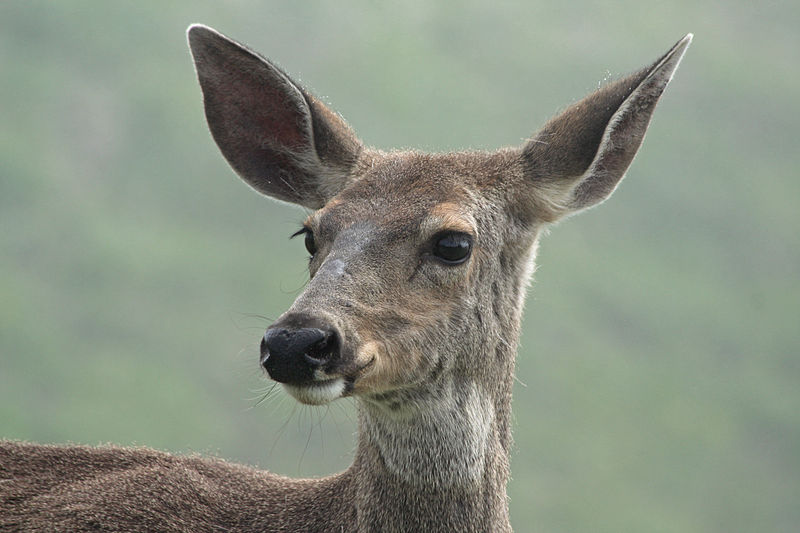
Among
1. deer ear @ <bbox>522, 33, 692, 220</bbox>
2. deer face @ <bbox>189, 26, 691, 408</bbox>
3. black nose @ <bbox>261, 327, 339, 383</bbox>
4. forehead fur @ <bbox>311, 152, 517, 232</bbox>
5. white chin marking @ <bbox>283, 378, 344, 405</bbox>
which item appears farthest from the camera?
deer ear @ <bbox>522, 33, 692, 220</bbox>

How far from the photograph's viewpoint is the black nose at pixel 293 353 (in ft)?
18.7

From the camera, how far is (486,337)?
7000 mm

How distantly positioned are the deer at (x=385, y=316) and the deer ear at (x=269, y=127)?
12mm

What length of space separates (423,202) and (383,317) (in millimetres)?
916

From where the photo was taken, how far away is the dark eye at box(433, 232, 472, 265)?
680 cm

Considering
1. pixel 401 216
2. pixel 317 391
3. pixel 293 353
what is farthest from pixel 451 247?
pixel 293 353

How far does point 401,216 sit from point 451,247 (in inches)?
13.7

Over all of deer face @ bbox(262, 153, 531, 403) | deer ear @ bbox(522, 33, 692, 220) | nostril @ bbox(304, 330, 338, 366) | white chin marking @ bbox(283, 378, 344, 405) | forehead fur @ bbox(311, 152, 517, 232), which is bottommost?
white chin marking @ bbox(283, 378, 344, 405)

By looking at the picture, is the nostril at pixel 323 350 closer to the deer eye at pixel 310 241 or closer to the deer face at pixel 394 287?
the deer face at pixel 394 287

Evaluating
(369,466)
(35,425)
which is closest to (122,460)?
(369,466)

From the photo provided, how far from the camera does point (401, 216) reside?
6832 mm

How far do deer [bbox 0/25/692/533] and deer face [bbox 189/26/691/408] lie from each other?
0.01m

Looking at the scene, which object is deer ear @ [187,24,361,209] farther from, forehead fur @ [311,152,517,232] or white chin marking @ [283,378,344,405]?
white chin marking @ [283,378,344,405]

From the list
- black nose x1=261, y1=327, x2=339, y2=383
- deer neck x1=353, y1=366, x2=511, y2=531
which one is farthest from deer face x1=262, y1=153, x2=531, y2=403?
deer neck x1=353, y1=366, x2=511, y2=531
